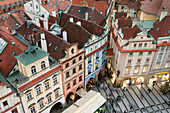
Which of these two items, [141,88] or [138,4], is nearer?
[141,88]

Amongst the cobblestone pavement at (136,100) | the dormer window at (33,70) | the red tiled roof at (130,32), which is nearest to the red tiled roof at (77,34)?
the red tiled roof at (130,32)

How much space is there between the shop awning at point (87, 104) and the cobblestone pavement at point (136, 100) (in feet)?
22.2

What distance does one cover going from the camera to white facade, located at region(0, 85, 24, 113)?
35662 mm

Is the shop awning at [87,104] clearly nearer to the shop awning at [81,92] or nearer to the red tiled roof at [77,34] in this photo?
the shop awning at [81,92]

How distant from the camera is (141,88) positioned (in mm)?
62031

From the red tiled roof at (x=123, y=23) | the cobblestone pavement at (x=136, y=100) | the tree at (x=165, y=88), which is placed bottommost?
the cobblestone pavement at (x=136, y=100)

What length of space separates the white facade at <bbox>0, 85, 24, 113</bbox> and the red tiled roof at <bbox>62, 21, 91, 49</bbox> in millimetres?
23891

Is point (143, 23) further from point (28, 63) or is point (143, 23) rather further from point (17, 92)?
point (17, 92)

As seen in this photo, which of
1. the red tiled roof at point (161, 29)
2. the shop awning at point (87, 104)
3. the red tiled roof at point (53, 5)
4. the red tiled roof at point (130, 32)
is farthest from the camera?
the red tiled roof at point (53, 5)

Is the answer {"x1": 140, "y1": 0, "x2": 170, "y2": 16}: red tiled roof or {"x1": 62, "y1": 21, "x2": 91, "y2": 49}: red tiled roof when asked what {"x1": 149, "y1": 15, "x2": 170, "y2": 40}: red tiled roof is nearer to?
{"x1": 140, "y1": 0, "x2": 170, "y2": 16}: red tiled roof

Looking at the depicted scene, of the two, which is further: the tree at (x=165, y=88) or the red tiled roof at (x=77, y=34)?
the tree at (x=165, y=88)

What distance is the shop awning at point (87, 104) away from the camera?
4641 cm

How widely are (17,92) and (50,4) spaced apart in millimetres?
54610

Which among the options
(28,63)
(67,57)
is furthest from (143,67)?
(28,63)
